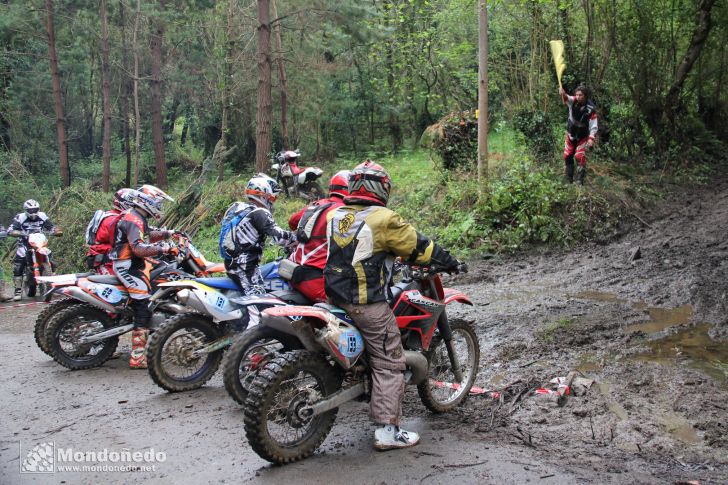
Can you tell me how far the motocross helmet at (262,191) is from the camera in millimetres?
6910

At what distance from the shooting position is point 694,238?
36.0 feet

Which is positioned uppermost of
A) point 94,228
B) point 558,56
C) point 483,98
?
point 558,56

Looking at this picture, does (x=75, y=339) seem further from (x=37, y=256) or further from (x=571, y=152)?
(x=571, y=152)

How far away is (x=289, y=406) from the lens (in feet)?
14.9

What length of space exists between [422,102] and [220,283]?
22.8 metres

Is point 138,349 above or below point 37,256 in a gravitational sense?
below

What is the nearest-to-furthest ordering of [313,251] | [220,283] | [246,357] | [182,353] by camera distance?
[246,357] < [313,251] < [182,353] < [220,283]

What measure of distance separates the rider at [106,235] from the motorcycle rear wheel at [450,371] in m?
4.66

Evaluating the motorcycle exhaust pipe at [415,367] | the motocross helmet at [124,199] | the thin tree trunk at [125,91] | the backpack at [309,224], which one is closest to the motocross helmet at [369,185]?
the backpack at [309,224]

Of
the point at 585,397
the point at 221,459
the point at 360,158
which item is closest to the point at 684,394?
the point at 585,397

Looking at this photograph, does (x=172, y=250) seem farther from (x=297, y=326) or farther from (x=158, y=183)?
(x=158, y=183)

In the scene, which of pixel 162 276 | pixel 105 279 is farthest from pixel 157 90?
pixel 105 279

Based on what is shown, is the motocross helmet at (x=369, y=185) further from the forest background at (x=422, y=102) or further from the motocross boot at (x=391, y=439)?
the forest background at (x=422, y=102)

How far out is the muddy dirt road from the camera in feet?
14.5
